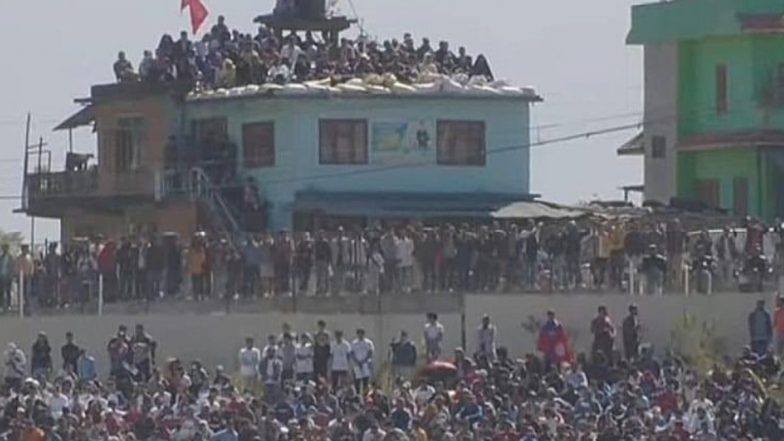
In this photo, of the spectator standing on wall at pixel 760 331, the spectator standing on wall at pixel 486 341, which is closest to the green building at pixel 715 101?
the spectator standing on wall at pixel 486 341

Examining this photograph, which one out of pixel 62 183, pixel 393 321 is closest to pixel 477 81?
pixel 62 183

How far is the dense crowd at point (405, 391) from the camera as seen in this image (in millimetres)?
53656

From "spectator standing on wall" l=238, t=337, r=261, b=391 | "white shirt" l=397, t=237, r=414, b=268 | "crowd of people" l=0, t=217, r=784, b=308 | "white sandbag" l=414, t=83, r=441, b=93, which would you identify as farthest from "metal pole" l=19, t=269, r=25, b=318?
"white sandbag" l=414, t=83, r=441, b=93

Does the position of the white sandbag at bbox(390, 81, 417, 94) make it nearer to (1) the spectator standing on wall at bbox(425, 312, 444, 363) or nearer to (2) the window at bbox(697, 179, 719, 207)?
(2) the window at bbox(697, 179, 719, 207)

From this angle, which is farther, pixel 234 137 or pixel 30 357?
pixel 234 137

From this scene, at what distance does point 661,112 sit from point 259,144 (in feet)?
32.4

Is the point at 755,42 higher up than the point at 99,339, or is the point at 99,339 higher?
the point at 755,42

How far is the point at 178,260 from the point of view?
2589 inches

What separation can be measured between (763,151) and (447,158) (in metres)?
6.36

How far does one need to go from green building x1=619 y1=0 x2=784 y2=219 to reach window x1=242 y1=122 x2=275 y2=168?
9.34 meters

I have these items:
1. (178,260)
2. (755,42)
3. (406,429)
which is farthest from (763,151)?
(406,429)

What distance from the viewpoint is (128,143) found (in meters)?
80.5

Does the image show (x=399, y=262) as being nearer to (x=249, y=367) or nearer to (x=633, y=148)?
(x=249, y=367)

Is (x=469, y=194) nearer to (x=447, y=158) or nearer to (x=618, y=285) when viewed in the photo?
(x=447, y=158)
